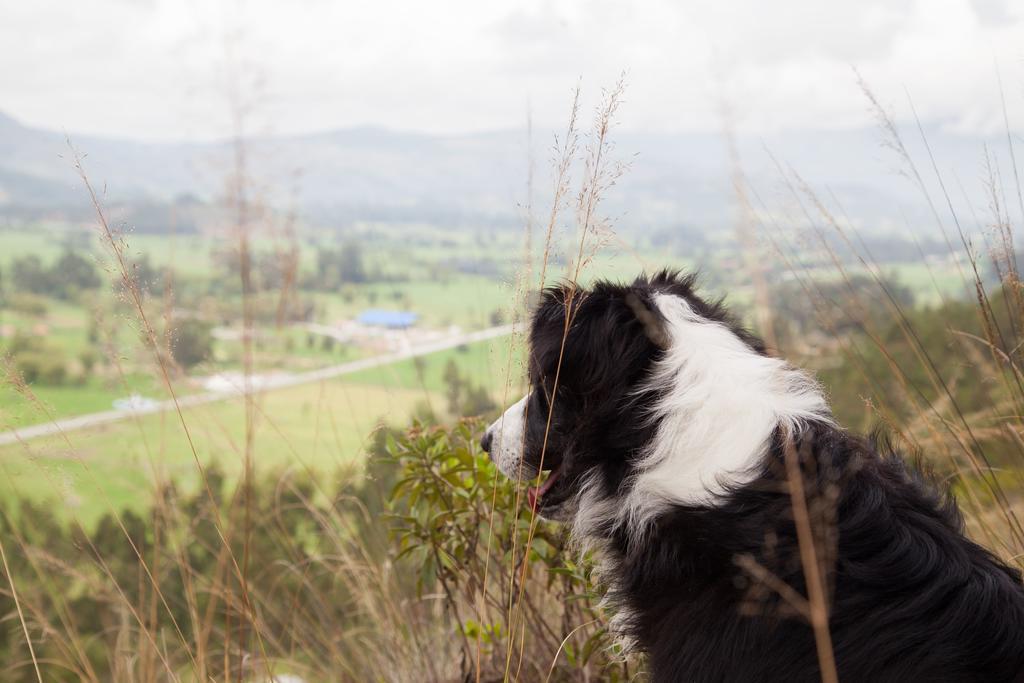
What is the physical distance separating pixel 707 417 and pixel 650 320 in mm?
253

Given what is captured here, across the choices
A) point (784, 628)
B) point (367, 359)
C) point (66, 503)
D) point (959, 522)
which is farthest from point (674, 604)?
point (367, 359)

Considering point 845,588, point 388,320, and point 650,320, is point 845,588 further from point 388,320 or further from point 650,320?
point 388,320

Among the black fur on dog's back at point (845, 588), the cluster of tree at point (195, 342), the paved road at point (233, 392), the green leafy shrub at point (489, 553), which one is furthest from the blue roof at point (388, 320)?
the black fur on dog's back at point (845, 588)

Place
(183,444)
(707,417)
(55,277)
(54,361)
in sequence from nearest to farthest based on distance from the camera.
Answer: (707,417) < (183,444) < (55,277) < (54,361)

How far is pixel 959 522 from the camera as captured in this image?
188 cm

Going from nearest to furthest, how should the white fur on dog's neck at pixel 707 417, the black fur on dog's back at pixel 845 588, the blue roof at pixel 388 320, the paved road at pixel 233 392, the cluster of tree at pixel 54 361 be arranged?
1. the black fur on dog's back at pixel 845 588
2. the white fur on dog's neck at pixel 707 417
3. the paved road at pixel 233 392
4. the blue roof at pixel 388 320
5. the cluster of tree at pixel 54 361

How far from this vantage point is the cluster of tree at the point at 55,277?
185 inches

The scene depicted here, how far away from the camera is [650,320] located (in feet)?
6.23

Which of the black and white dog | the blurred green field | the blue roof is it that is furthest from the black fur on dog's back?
the blue roof

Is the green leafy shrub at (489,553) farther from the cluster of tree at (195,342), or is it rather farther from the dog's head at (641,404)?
the cluster of tree at (195,342)

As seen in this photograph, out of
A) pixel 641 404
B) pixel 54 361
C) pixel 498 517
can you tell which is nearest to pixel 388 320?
pixel 498 517

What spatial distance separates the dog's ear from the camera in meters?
1.93

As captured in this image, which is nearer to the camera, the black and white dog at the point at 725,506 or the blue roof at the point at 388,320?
the black and white dog at the point at 725,506

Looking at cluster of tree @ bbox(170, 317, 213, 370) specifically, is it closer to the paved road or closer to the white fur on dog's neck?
the paved road
